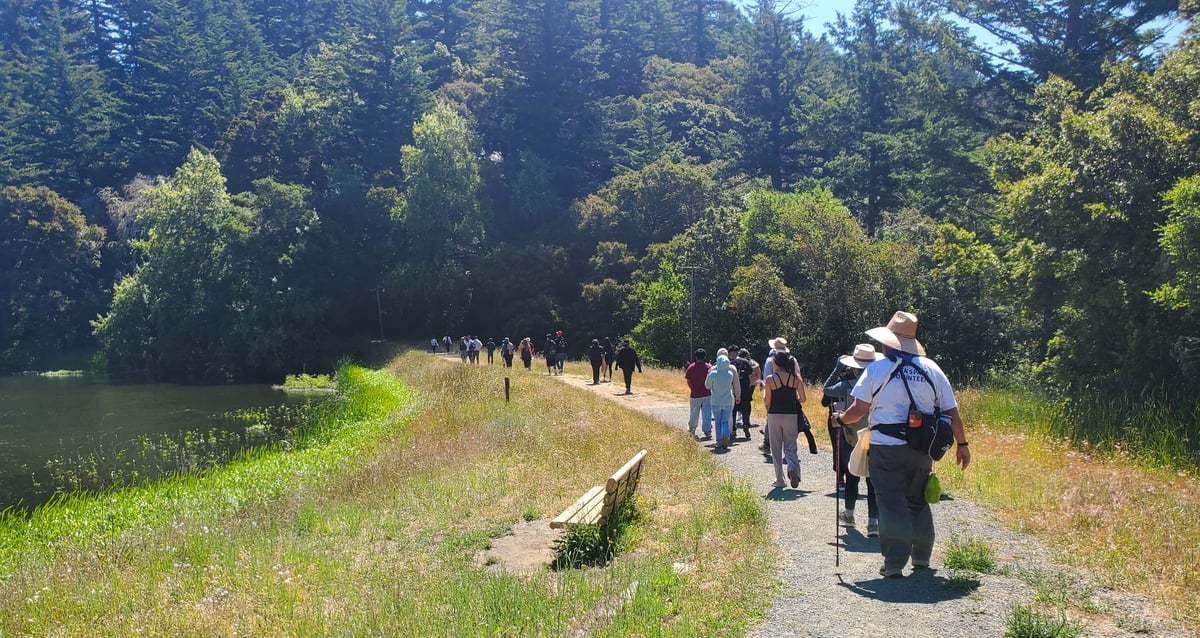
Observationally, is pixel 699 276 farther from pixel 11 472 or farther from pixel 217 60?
pixel 217 60

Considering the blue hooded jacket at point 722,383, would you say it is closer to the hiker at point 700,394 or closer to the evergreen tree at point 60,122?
the hiker at point 700,394

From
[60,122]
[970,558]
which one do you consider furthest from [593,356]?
[60,122]

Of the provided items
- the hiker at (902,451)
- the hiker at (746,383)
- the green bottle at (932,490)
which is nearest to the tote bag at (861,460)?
the hiker at (902,451)

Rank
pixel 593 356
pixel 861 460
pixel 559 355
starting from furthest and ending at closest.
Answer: pixel 559 355 < pixel 593 356 < pixel 861 460

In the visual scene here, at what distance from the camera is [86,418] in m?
32.2

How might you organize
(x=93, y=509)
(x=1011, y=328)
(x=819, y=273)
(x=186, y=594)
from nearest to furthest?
(x=186, y=594), (x=93, y=509), (x=1011, y=328), (x=819, y=273)

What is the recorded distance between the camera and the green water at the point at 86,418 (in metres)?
21.2

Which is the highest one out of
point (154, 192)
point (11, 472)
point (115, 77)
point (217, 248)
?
point (115, 77)

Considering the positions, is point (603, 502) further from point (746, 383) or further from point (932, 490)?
point (746, 383)

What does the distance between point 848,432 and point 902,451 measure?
Result: 2.46 meters

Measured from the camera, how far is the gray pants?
6.46 meters

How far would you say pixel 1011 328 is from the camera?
114 feet

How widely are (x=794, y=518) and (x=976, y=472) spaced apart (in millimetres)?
3335

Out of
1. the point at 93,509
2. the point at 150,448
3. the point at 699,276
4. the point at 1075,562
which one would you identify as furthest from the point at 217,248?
the point at 1075,562
